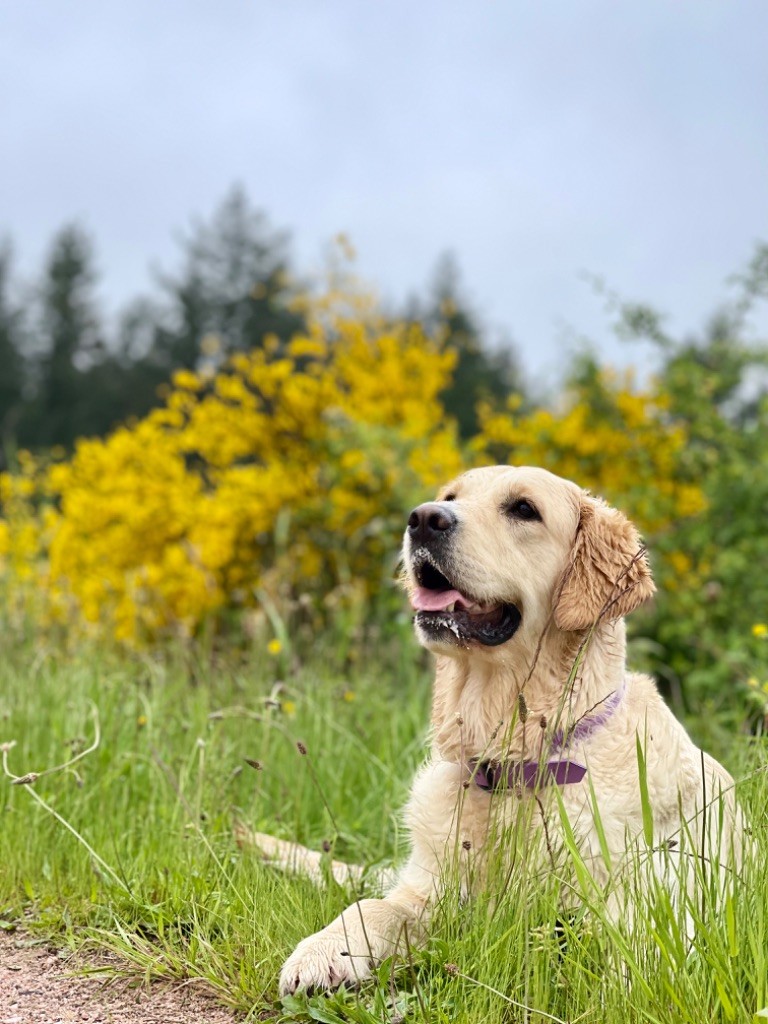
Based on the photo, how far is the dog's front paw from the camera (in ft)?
7.77

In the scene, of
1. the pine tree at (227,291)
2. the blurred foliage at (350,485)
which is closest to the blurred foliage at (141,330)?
the pine tree at (227,291)

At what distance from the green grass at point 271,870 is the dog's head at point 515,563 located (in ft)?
1.85

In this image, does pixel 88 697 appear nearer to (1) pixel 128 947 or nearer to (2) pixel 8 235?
(1) pixel 128 947

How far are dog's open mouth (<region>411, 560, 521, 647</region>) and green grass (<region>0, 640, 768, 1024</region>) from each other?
0.53 m

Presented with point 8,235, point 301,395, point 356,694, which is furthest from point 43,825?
point 8,235

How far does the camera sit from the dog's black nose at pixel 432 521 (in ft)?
9.64

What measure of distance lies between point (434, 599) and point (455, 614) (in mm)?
72

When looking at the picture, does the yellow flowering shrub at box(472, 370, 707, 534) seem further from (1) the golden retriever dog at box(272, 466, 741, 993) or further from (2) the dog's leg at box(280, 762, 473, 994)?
(2) the dog's leg at box(280, 762, 473, 994)

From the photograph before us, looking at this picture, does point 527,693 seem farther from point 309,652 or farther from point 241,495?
point 241,495

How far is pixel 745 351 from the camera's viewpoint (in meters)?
7.57

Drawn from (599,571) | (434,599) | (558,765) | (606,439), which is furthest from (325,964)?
(606,439)

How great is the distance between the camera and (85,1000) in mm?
2525

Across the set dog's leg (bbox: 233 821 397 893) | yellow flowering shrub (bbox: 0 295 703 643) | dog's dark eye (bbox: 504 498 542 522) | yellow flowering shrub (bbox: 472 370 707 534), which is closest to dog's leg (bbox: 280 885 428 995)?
dog's leg (bbox: 233 821 397 893)

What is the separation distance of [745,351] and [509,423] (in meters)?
1.77
